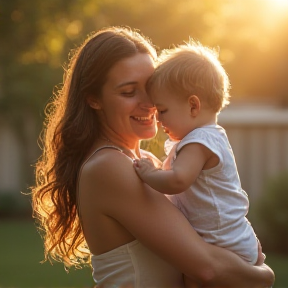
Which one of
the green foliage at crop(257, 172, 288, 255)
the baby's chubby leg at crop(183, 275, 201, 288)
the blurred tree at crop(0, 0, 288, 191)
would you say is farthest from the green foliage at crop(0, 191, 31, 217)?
the baby's chubby leg at crop(183, 275, 201, 288)

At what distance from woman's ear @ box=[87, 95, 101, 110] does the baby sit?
0.22 m

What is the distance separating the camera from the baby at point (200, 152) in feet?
10.3

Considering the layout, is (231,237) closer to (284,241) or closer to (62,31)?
(62,31)

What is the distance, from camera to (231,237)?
3.20 m

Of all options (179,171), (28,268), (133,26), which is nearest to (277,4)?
(133,26)

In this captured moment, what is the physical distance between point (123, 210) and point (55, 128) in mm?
556

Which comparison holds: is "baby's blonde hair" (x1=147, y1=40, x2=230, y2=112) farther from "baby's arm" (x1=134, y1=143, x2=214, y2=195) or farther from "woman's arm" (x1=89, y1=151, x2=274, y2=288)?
"woman's arm" (x1=89, y1=151, x2=274, y2=288)

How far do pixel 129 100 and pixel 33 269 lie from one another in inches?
313

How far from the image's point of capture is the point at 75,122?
331 cm

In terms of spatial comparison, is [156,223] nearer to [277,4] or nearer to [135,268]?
[135,268]

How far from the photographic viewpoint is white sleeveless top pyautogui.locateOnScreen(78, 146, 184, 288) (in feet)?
10.4

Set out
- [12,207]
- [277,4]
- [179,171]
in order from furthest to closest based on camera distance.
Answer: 1. [277,4]
2. [12,207]
3. [179,171]

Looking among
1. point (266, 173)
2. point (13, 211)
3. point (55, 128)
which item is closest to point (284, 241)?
point (266, 173)

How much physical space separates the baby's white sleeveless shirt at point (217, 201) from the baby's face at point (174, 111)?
58 millimetres
